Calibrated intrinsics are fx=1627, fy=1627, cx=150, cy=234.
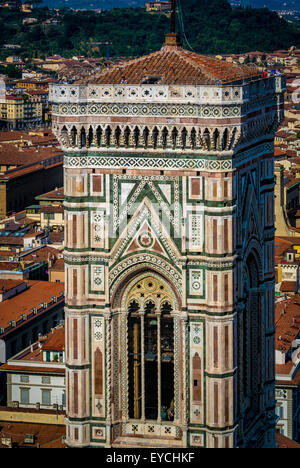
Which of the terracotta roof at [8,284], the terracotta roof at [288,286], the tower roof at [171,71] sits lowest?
the terracotta roof at [288,286]

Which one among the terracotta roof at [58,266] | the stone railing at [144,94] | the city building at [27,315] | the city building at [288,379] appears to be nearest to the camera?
the stone railing at [144,94]

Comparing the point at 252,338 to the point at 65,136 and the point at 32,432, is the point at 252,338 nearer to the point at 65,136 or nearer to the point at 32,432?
the point at 65,136

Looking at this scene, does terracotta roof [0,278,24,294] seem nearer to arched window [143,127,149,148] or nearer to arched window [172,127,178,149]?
arched window [143,127,149,148]

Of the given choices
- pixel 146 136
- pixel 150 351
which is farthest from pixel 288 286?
pixel 146 136

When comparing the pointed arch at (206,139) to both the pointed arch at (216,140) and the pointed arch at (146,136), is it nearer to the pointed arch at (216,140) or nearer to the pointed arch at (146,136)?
the pointed arch at (216,140)

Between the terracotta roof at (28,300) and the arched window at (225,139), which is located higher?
the arched window at (225,139)

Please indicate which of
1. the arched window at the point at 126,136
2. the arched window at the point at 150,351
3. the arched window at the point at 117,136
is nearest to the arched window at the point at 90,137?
the arched window at the point at 117,136
